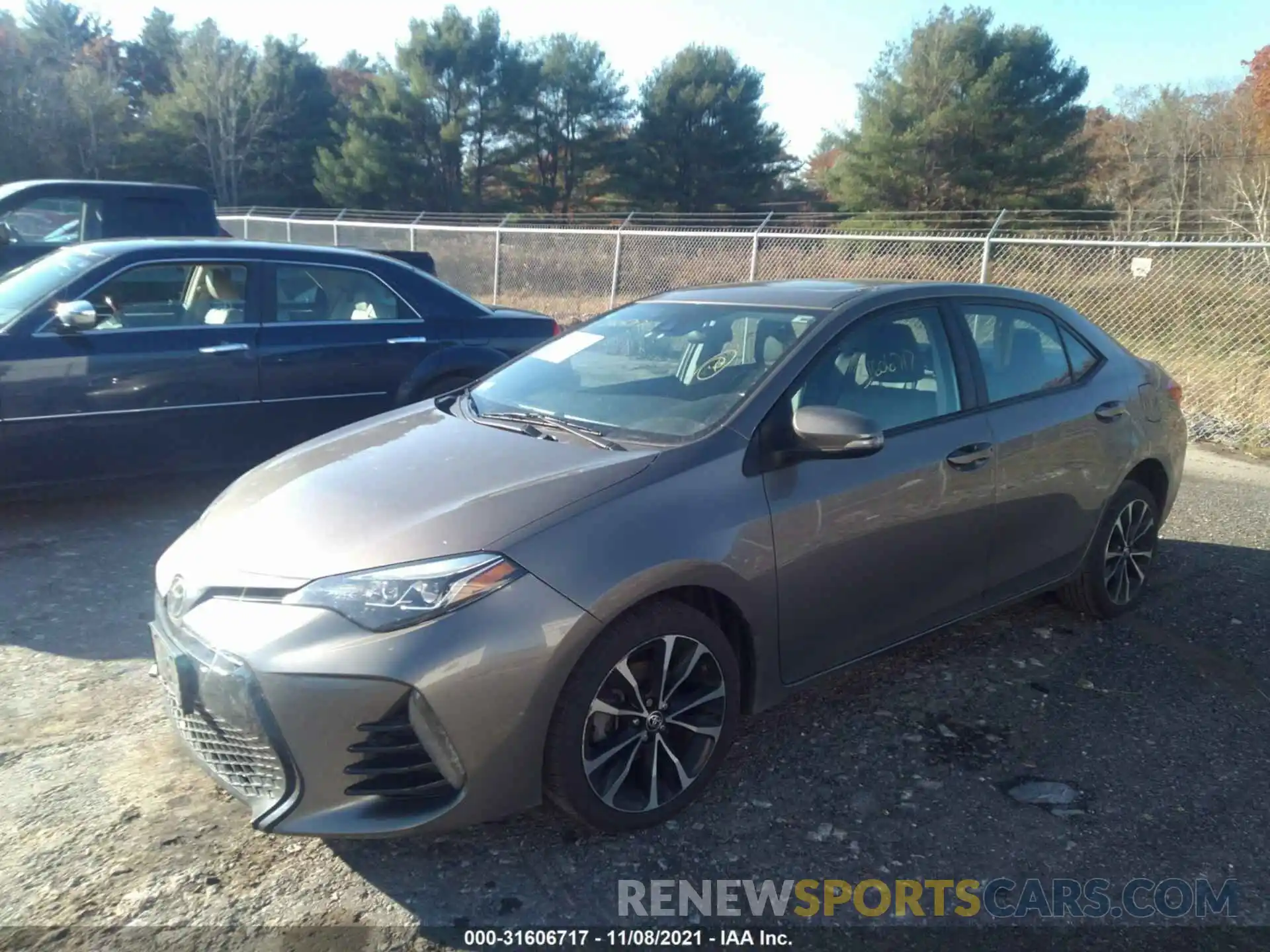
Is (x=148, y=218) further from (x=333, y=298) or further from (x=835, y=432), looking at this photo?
(x=835, y=432)

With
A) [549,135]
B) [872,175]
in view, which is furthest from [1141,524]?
[549,135]

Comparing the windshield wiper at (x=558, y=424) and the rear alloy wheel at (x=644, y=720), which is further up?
the windshield wiper at (x=558, y=424)

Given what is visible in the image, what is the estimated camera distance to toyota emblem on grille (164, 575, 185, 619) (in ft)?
9.63

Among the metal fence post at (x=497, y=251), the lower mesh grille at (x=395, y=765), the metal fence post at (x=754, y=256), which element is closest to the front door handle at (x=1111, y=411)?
the lower mesh grille at (x=395, y=765)

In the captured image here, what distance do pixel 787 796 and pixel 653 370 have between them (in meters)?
1.61

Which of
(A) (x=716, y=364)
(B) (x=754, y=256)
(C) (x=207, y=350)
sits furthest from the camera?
(B) (x=754, y=256)

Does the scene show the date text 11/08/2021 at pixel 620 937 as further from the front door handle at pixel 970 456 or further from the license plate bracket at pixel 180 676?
the front door handle at pixel 970 456

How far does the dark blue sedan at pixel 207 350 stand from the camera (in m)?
5.45

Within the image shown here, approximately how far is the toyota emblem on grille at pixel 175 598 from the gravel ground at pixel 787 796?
628 mm

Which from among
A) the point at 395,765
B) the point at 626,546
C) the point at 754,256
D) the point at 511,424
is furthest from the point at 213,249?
the point at 754,256

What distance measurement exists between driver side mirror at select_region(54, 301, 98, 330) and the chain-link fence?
25.0 ft

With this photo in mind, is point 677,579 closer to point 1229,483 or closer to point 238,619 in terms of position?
point 238,619

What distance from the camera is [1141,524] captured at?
4.84 m

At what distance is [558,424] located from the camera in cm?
357
